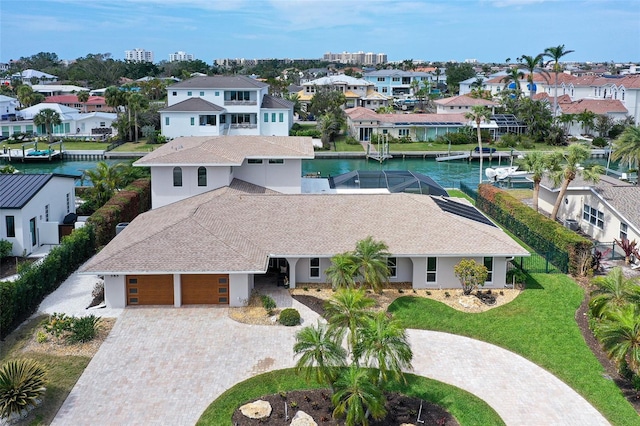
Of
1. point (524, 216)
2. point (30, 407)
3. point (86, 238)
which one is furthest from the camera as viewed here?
point (524, 216)

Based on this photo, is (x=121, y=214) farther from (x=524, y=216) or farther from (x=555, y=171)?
(x=555, y=171)

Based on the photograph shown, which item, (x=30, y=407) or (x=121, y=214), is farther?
(x=121, y=214)

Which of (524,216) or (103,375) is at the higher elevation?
(524,216)

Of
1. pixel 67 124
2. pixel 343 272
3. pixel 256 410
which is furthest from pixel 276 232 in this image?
pixel 67 124

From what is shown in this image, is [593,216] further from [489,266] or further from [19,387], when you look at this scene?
[19,387]

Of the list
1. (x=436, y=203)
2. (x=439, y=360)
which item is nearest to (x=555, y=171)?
(x=436, y=203)

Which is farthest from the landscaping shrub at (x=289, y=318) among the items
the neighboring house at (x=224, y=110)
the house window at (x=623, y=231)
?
the neighboring house at (x=224, y=110)

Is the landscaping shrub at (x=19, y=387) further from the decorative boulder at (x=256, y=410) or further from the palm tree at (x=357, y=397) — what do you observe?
the palm tree at (x=357, y=397)
